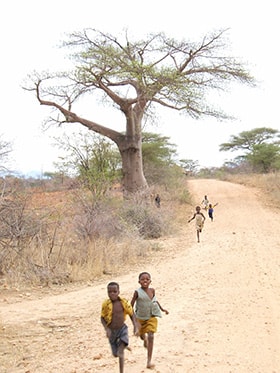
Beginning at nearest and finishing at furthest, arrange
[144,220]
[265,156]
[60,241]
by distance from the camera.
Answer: [60,241]
[144,220]
[265,156]

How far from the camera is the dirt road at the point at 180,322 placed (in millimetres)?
3324

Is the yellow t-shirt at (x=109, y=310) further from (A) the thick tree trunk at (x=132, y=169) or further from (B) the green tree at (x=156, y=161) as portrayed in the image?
(B) the green tree at (x=156, y=161)

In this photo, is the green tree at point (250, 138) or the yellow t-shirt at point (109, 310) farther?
the green tree at point (250, 138)

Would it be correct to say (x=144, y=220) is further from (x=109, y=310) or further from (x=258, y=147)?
(x=258, y=147)

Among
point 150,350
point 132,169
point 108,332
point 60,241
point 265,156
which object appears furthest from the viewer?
point 265,156

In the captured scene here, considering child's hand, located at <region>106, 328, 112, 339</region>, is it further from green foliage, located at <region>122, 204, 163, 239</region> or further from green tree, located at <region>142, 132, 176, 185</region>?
green tree, located at <region>142, 132, 176, 185</region>

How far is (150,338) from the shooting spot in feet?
10.6

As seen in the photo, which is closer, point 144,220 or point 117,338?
point 117,338

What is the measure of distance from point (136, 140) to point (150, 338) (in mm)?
10270

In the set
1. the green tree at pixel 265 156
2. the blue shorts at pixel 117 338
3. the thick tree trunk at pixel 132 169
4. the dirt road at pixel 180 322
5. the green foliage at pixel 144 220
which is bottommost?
the dirt road at pixel 180 322

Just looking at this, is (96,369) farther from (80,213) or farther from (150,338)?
(80,213)

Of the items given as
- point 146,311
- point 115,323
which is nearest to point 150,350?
point 146,311

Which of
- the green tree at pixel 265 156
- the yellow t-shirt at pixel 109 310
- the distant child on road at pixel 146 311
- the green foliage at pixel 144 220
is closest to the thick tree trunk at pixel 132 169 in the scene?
the green foliage at pixel 144 220

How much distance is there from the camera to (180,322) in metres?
4.23
